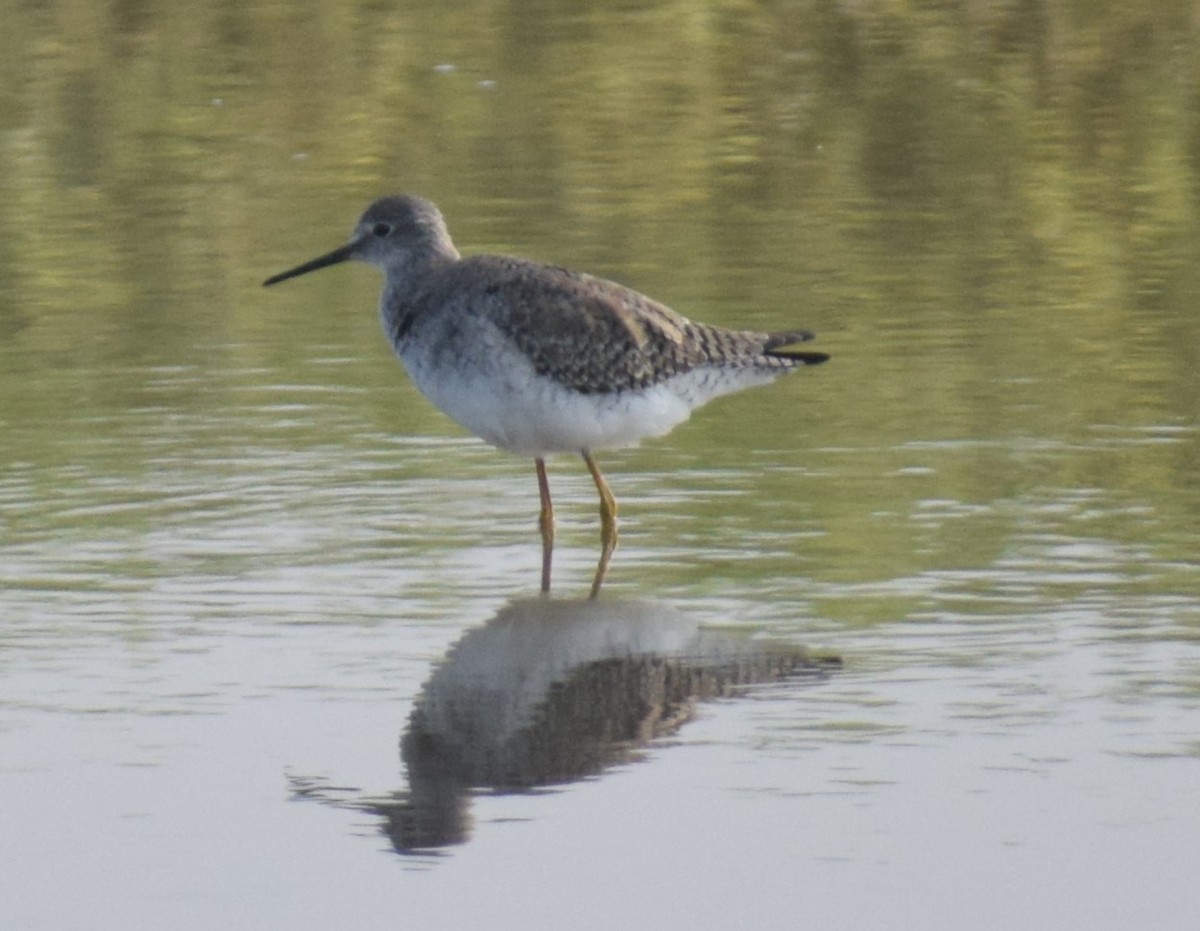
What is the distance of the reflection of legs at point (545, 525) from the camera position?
812 cm

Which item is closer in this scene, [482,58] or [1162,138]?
[1162,138]

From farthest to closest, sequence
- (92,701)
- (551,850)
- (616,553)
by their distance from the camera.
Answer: (616,553), (92,701), (551,850)

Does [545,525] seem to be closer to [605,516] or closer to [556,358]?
[605,516]

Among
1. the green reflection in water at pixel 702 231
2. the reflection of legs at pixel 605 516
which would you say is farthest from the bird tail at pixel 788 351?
the reflection of legs at pixel 605 516

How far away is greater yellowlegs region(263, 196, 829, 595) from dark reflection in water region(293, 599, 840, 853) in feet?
2.47

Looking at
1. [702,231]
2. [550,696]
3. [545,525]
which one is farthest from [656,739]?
[702,231]

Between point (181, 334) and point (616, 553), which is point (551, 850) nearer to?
point (616, 553)

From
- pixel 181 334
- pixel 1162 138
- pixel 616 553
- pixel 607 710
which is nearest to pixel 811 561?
pixel 616 553

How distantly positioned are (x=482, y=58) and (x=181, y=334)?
652 centimetres

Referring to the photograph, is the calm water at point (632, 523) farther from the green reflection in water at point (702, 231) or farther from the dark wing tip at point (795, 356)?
the dark wing tip at point (795, 356)

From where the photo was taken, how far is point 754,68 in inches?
678

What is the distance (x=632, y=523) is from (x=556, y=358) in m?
0.65

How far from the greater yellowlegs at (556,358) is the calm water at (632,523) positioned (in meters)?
0.32

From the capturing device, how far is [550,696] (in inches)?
262
